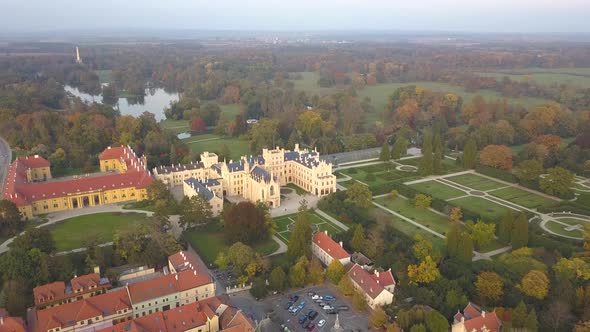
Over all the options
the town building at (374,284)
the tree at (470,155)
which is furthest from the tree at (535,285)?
the tree at (470,155)

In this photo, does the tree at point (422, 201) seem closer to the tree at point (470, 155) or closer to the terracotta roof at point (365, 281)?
the tree at point (470, 155)

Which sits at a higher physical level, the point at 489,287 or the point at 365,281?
the point at 489,287

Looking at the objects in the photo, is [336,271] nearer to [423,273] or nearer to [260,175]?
[423,273]

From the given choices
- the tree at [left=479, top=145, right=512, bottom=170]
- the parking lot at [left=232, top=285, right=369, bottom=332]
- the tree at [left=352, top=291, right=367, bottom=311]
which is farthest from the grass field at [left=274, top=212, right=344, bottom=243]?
the tree at [left=479, top=145, right=512, bottom=170]

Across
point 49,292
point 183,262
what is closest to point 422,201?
point 183,262

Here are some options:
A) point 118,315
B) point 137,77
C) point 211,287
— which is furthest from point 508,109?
point 137,77

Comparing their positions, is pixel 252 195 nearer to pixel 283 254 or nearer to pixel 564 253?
pixel 283 254
